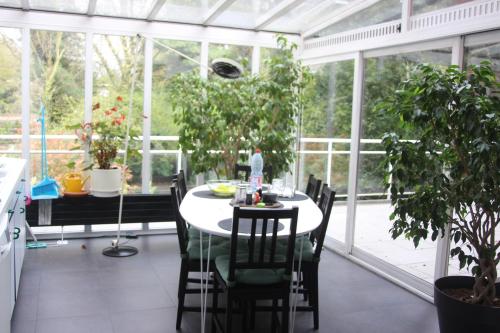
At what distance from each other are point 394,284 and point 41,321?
9.22 ft

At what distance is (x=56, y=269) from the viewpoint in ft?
14.3

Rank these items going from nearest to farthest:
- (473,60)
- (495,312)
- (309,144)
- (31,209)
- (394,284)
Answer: (495,312)
(473,60)
(394,284)
(31,209)
(309,144)

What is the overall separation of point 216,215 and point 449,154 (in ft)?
4.87

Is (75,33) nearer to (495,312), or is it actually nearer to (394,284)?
(394,284)

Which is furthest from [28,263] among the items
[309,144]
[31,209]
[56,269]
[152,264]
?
[309,144]

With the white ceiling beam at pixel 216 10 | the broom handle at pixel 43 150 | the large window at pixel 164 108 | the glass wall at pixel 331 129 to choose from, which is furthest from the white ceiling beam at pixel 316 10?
the broom handle at pixel 43 150

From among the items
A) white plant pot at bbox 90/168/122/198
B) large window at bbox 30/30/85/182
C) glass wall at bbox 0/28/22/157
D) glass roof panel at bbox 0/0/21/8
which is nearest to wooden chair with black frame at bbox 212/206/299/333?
white plant pot at bbox 90/168/122/198

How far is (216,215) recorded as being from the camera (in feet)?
10.6

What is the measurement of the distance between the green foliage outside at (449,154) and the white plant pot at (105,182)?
10.2 feet

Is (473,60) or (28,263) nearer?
(473,60)

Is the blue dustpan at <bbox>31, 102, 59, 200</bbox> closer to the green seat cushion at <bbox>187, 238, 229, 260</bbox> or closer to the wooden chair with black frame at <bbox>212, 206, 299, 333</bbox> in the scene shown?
the green seat cushion at <bbox>187, 238, 229, 260</bbox>

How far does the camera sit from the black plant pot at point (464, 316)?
2816 millimetres

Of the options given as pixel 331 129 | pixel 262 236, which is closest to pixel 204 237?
pixel 262 236

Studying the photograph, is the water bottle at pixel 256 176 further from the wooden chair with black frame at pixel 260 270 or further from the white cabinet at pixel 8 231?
the white cabinet at pixel 8 231
